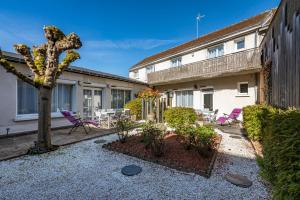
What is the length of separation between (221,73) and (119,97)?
8425mm

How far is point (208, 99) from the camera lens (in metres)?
13.6

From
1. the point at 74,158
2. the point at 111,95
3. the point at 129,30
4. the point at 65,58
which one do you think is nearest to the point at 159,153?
the point at 74,158

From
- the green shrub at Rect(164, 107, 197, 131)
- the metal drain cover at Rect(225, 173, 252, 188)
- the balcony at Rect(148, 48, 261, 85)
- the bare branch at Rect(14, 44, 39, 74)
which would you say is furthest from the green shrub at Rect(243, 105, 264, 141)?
the bare branch at Rect(14, 44, 39, 74)

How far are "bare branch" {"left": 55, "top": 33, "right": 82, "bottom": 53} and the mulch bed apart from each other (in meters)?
3.66

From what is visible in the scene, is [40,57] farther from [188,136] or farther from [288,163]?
[288,163]

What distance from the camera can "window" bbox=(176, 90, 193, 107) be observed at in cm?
1471

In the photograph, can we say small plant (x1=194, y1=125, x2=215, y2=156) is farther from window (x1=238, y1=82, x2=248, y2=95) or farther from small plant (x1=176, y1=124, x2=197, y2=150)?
window (x1=238, y1=82, x2=248, y2=95)

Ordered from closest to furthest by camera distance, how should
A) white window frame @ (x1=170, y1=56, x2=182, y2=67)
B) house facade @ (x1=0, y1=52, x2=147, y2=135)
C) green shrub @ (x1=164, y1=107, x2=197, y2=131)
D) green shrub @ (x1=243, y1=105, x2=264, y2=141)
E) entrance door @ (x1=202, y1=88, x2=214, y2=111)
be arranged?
green shrub @ (x1=243, y1=105, x2=264, y2=141), house facade @ (x1=0, y1=52, x2=147, y2=135), green shrub @ (x1=164, y1=107, x2=197, y2=131), entrance door @ (x1=202, y1=88, x2=214, y2=111), white window frame @ (x1=170, y1=56, x2=182, y2=67)

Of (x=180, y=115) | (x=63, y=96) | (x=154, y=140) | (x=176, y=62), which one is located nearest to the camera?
(x=154, y=140)

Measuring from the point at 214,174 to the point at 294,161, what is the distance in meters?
2.48

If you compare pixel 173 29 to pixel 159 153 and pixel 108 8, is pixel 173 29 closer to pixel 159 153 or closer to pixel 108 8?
pixel 108 8

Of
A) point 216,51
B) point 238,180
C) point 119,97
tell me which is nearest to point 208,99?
point 216,51

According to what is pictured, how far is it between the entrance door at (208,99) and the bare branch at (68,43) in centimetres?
1130

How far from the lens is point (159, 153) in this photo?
459 cm
